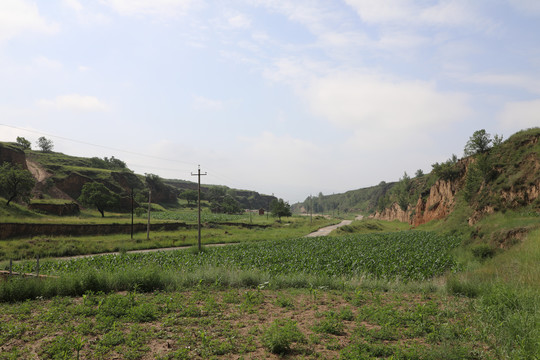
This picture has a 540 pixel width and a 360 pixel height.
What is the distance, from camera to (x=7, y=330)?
9195mm

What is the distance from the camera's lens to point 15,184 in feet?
185

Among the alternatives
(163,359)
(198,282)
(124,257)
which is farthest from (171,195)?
(163,359)

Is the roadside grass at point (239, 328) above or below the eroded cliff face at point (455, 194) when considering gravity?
below

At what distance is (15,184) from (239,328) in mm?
66438

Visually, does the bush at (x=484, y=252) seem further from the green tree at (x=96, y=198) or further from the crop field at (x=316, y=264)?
the green tree at (x=96, y=198)

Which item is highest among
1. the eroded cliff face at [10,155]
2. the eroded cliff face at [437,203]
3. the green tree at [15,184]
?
the eroded cliff face at [10,155]

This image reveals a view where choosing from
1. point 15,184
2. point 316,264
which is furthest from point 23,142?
point 316,264

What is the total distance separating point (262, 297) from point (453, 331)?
7072 mm

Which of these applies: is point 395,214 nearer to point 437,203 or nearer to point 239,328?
point 437,203

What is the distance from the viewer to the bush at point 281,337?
7793 mm

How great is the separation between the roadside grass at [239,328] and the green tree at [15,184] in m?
58.3

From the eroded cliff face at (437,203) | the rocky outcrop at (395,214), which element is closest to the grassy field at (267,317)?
the eroded cliff face at (437,203)

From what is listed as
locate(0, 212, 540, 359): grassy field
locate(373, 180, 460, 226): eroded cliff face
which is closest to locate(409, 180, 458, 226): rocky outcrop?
locate(373, 180, 460, 226): eroded cliff face

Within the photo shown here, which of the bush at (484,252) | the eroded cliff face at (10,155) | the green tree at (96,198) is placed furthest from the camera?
the eroded cliff face at (10,155)
